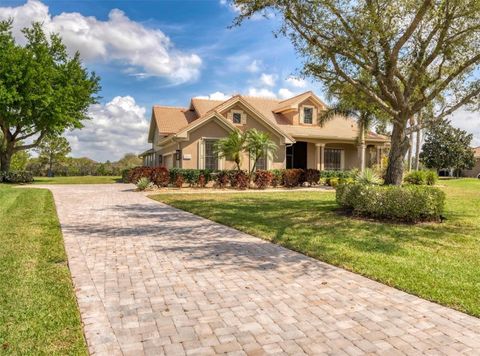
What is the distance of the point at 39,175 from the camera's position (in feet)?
149

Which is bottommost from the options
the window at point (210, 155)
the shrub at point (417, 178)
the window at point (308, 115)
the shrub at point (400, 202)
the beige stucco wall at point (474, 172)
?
the shrub at point (400, 202)

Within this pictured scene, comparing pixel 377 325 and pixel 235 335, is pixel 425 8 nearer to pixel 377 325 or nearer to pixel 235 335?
pixel 377 325

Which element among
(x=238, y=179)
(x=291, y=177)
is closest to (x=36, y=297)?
(x=238, y=179)

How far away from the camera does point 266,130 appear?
27203 mm

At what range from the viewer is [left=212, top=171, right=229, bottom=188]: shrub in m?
22.9

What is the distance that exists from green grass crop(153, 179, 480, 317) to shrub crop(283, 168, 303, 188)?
36.3ft

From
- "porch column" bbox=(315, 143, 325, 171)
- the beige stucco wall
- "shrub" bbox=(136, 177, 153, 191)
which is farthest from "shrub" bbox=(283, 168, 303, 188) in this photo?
the beige stucco wall

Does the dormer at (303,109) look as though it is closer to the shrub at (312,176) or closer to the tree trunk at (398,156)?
the shrub at (312,176)

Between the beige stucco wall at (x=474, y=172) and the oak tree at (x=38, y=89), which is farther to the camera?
the beige stucco wall at (x=474, y=172)

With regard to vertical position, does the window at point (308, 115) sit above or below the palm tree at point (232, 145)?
above

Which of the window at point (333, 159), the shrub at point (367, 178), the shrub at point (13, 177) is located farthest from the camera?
the window at point (333, 159)

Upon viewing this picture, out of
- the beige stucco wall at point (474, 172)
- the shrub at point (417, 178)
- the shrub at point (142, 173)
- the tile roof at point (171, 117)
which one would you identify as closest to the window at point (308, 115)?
the tile roof at point (171, 117)

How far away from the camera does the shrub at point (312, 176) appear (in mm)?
25809

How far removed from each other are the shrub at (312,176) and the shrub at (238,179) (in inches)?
185
